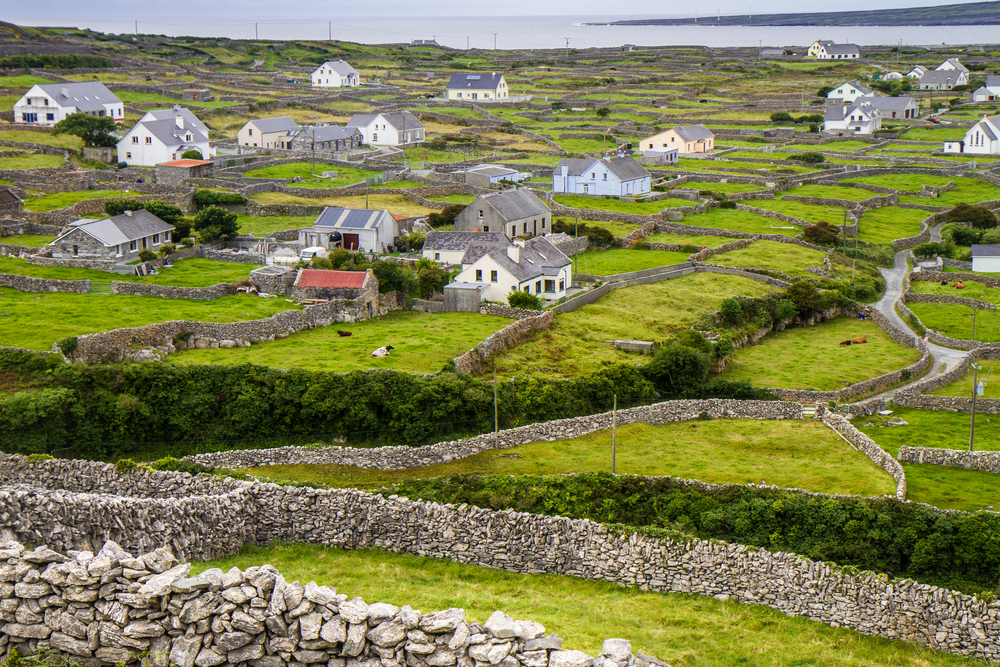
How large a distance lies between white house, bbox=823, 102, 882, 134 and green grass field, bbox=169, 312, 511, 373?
94959 millimetres

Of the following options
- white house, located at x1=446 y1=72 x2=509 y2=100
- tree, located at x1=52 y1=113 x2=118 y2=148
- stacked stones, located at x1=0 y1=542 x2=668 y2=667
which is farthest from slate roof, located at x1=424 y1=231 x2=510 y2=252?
white house, located at x1=446 y1=72 x2=509 y2=100

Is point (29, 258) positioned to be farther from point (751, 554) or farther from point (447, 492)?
point (751, 554)

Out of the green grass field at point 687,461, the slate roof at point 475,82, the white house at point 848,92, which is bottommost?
the green grass field at point 687,461

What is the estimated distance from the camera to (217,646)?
13.9 metres

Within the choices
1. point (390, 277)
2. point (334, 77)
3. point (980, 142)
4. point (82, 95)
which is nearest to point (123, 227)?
point (390, 277)

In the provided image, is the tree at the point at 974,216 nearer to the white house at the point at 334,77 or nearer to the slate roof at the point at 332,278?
the slate roof at the point at 332,278

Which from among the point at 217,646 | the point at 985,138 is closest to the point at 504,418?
the point at 217,646

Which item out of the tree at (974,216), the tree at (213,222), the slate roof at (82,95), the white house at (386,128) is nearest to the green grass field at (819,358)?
the tree at (974,216)

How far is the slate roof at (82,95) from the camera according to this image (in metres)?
109

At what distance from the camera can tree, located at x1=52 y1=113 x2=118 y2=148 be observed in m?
97.2

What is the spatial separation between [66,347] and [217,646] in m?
28.7

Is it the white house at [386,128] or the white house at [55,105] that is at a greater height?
the white house at [55,105]

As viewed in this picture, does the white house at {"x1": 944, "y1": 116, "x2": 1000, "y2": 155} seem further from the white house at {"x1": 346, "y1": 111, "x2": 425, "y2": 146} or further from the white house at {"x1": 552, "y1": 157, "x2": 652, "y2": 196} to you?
the white house at {"x1": 346, "y1": 111, "x2": 425, "y2": 146}

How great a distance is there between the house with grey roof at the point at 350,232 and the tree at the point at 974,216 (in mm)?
47222
